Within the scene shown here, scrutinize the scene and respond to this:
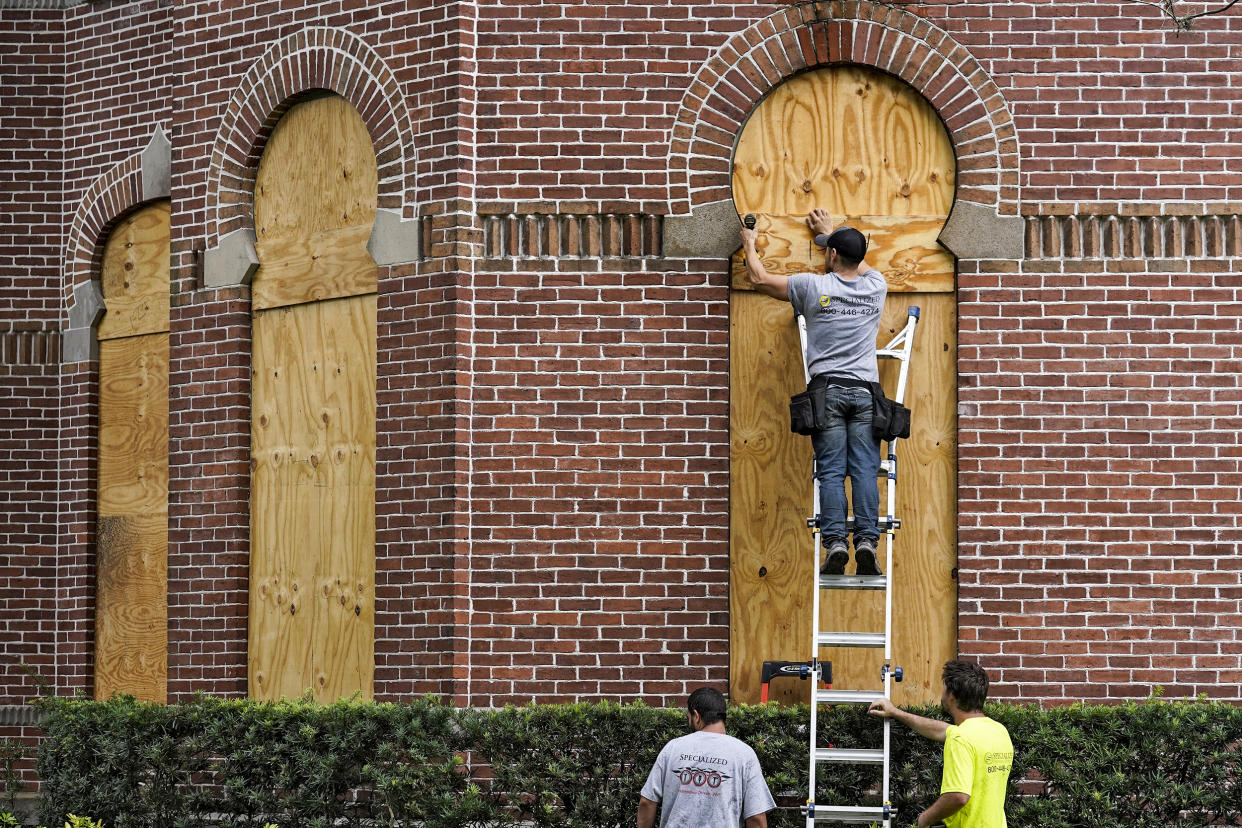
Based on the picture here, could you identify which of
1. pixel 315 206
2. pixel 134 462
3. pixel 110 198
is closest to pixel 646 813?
pixel 315 206

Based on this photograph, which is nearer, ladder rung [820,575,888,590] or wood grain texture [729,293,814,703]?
ladder rung [820,575,888,590]

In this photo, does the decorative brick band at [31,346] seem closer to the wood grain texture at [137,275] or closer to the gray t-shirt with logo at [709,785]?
the wood grain texture at [137,275]

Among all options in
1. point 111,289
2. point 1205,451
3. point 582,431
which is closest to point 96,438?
point 111,289

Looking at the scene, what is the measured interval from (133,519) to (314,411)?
2448mm

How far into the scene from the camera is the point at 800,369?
1046 cm

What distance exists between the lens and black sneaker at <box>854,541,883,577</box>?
8.97m

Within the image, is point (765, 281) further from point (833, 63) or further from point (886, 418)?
point (833, 63)

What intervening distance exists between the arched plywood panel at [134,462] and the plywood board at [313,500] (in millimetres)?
1511

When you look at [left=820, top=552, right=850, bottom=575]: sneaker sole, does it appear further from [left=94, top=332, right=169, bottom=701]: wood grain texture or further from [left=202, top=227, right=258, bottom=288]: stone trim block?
[left=94, top=332, right=169, bottom=701]: wood grain texture

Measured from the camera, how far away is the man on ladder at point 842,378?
9062 mm

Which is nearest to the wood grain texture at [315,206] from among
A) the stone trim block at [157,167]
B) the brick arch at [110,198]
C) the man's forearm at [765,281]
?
the stone trim block at [157,167]

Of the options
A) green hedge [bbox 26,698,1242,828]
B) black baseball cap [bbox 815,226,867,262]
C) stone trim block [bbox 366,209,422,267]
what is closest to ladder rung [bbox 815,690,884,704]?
green hedge [bbox 26,698,1242,828]

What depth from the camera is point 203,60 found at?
11.8 metres

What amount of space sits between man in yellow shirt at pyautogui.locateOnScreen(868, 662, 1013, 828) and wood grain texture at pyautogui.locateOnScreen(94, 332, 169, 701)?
687cm
